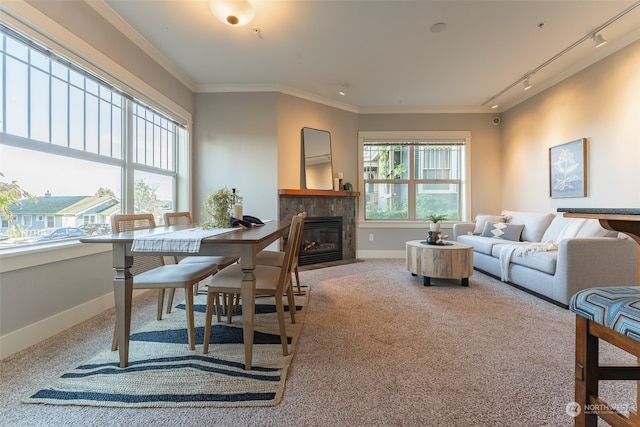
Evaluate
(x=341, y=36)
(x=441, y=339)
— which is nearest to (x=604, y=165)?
(x=441, y=339)

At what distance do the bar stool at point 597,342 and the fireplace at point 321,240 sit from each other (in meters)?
3.47

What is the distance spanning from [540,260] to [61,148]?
4.32 meters

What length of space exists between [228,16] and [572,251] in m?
3.54

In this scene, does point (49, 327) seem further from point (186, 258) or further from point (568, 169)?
point (568, 169)

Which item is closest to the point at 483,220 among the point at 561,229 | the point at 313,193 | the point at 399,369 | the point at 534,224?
the point at 534,224

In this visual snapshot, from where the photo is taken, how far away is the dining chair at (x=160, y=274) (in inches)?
65.3

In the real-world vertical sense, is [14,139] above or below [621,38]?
below

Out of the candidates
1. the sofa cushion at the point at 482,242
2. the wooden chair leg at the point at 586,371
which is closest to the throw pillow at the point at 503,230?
the sofa cushion at the point at 482,242

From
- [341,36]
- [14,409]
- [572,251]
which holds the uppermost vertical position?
[341,36]

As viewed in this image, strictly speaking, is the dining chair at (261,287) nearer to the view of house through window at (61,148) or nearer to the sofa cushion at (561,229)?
the view of house through window at (61,148)

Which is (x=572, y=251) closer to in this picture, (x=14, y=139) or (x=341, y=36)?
(x=341, y=36)

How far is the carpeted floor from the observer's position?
118 centimetres

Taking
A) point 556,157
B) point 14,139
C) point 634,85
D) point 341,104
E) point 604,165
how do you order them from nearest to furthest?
point 14,139 → point 634,85 → point 604,165 → point 556,157 → point 341,104

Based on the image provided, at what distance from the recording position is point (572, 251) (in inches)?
95.8
